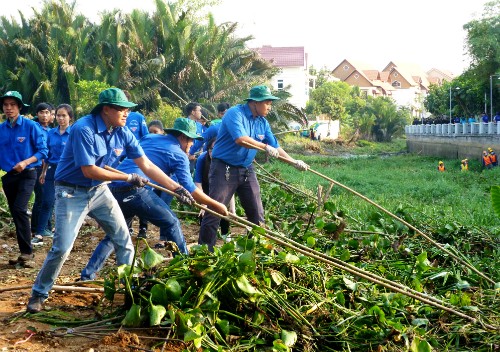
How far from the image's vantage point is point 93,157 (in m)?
5.11

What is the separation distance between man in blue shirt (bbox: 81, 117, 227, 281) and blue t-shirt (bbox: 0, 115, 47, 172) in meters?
1.47

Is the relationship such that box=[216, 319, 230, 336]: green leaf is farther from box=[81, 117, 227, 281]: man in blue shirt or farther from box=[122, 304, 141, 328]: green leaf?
box=[81, 117, 227, 281]: man in blue shirt

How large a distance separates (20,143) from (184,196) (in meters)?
2.88

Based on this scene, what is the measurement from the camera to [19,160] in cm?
765

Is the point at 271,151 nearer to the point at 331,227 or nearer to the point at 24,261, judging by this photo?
the point at 331,227

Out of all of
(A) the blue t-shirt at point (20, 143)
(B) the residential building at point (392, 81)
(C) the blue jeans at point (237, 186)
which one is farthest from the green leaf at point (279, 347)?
(B) the residential building at point (392, 81)

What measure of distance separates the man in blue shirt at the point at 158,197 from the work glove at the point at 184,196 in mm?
261

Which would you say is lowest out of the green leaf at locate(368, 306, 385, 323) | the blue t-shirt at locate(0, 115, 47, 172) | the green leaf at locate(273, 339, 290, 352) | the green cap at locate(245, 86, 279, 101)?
the green leaf at locate(273, 339, 290, 352)

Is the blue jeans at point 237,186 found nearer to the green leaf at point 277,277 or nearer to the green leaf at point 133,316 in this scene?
the green leaf at point 277,277

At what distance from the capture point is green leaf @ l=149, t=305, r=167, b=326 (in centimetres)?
442

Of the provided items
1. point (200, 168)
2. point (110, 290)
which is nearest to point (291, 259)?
point (110, 290)

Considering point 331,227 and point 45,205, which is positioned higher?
point 45,205

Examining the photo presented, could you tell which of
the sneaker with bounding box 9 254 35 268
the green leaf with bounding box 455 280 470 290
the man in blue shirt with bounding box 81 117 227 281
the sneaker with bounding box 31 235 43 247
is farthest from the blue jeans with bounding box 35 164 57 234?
the green leaf with bounding box 455 280 470 290

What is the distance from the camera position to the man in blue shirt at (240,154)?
7.12 meters
